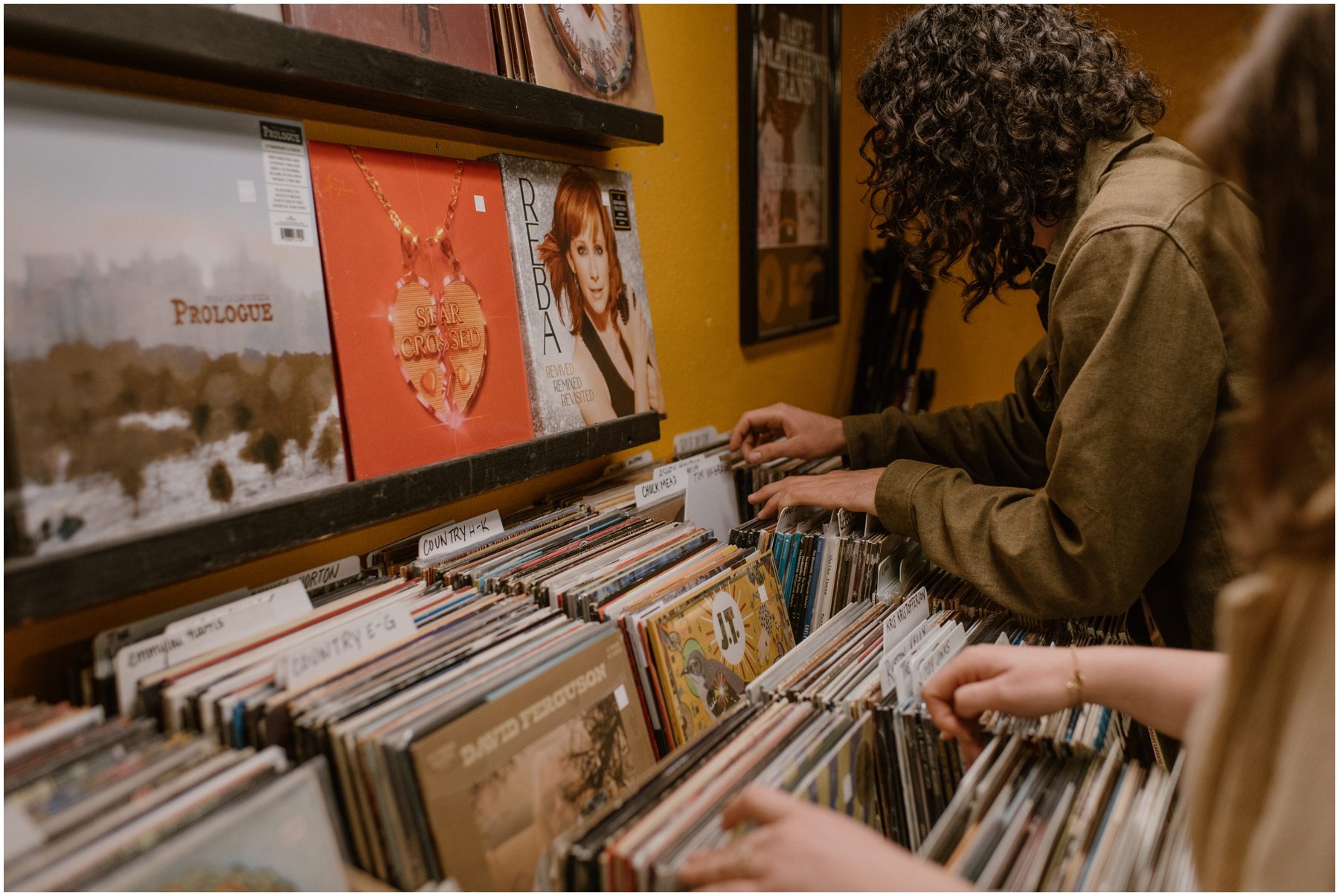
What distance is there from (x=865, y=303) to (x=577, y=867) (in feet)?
7.28

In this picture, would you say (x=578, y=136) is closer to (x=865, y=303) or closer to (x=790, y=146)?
(x=790, y=146)

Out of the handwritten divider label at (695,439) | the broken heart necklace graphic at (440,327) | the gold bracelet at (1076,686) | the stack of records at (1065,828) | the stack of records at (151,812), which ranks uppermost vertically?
the broken heart necklace graphic at (440,327)

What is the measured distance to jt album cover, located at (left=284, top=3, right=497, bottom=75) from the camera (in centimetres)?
95

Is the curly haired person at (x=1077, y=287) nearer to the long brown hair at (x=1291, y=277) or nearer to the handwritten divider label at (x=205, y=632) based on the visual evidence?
the long brown hair at (x=1291, y=277)

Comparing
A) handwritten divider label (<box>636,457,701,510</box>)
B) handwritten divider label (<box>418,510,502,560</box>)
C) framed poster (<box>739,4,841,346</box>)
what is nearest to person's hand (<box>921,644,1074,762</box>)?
handwritten divider label (<box>636,457,701,510</box>)

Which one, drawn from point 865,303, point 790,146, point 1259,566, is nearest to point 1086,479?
point 1259,566

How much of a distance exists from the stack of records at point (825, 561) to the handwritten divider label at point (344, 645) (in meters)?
0.63

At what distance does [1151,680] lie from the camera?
813 mm

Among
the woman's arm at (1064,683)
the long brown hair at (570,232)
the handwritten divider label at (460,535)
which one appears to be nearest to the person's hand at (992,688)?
the woman's arm at (1064,683)

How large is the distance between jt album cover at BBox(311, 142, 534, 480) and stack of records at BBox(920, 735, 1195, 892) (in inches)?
30.7

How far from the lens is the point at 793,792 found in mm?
786

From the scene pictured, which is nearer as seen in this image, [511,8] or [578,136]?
[511,8]

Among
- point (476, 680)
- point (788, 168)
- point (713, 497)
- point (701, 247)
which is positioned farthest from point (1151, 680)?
point (788, 168)

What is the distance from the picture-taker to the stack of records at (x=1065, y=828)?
69cm
